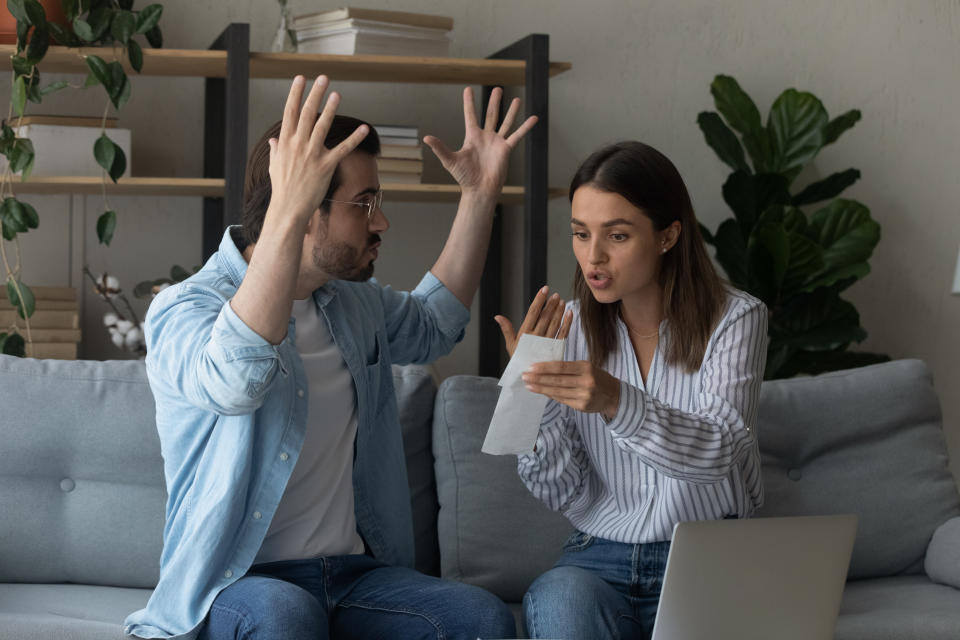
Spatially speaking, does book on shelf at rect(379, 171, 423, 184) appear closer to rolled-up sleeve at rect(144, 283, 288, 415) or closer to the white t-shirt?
the white t-shirt

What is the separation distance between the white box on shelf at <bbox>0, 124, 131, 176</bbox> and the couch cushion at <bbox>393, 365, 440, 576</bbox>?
3.83 ft

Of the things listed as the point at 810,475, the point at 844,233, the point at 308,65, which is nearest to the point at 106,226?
the point at 308,65

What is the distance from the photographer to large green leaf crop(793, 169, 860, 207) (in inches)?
129

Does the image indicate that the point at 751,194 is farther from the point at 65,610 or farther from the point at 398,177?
the point at 65,610

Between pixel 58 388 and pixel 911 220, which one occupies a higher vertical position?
pixel 911 220

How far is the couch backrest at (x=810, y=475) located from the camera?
2.07 metres

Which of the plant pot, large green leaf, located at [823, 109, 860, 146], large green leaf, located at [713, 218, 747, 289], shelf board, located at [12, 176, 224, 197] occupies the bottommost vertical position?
large green leaf, located at [713, 218, 747, 289]

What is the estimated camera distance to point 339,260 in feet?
5.50

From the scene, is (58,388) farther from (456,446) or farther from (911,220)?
(911,220)

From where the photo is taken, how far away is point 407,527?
6.10 feet

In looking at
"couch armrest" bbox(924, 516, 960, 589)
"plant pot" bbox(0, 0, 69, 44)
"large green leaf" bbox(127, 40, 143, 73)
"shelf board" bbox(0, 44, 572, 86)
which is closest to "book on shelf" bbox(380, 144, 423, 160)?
"shelf board" bbox(0, 44, 572, 86)

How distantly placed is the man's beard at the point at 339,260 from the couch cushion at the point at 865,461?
37.2 inches

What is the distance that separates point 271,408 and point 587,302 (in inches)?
23.8

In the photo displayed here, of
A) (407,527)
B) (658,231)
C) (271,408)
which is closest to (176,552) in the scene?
(271,408)
